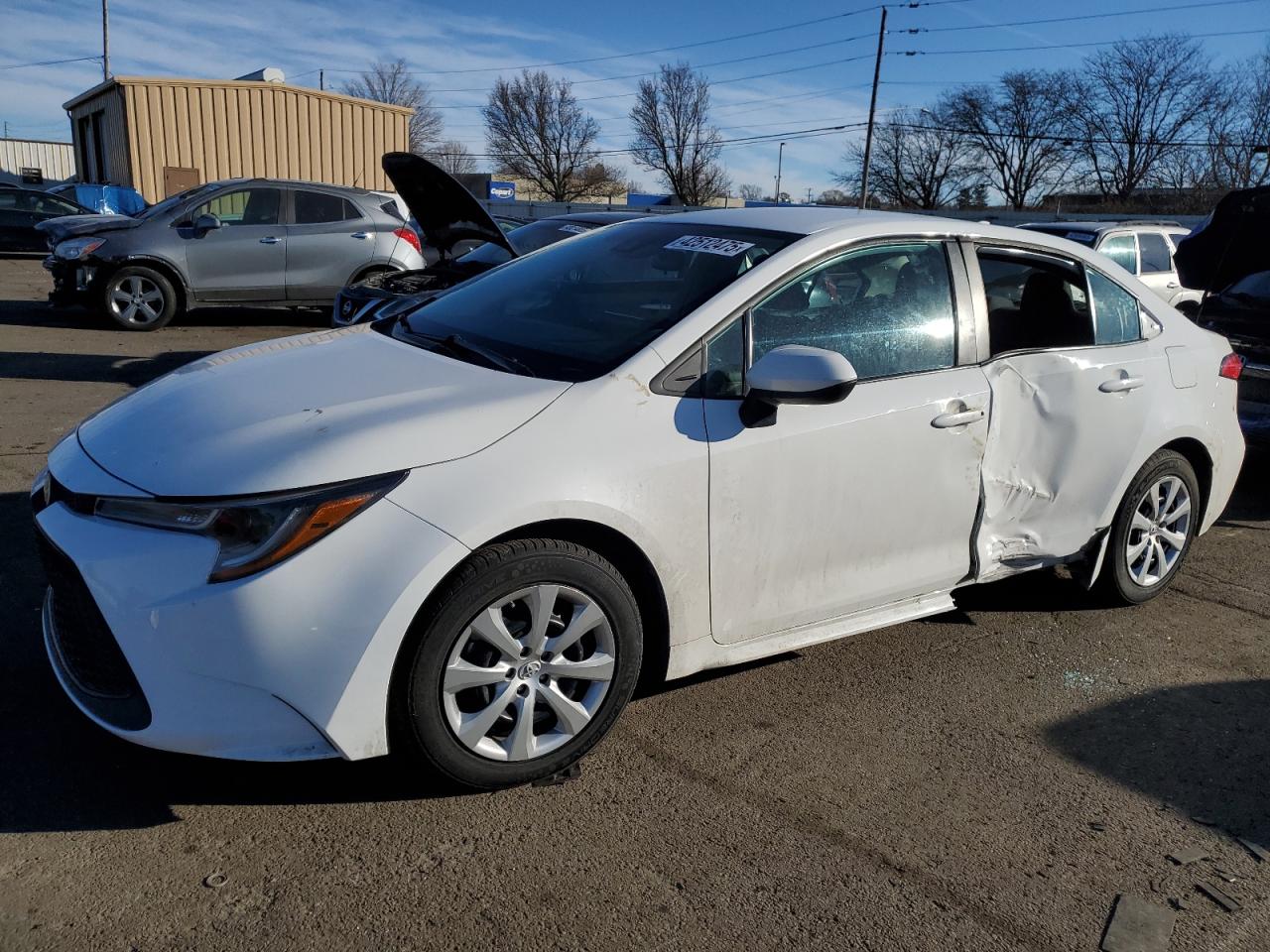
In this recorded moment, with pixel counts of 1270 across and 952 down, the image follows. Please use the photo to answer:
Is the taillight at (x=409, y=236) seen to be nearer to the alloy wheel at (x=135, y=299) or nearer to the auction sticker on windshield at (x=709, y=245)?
the alloy wheel at (x=135, y=299)

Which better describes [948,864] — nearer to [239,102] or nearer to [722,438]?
[722,438]

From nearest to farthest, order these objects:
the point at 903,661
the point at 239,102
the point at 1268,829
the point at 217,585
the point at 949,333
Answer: the point at 217,585 → the point at 1268,829 → the point at 949,333 → the point at 903,661 → the point at 239,102

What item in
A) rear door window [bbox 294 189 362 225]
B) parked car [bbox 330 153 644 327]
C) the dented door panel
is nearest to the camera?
the dented door panel

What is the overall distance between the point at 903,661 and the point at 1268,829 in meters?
1.31

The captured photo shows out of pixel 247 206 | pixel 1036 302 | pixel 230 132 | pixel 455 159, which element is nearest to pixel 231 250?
pixel 247 206

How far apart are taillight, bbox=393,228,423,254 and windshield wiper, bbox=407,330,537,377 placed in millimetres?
8739

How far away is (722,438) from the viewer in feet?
10.2

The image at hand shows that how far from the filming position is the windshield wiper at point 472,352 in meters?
3.20

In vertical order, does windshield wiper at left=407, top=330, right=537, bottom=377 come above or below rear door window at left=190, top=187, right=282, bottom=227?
below

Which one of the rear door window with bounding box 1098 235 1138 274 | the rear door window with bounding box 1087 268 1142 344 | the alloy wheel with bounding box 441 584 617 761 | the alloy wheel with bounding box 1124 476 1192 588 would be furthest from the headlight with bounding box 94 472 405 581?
the rear door window with bounding box 1098 235 1138 274

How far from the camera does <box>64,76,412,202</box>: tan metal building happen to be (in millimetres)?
24250

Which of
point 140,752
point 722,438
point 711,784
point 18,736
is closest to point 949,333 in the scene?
point 722,438

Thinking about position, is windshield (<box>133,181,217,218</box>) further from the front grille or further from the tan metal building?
the tan metal building

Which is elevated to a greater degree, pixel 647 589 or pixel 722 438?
pixel 722 438
